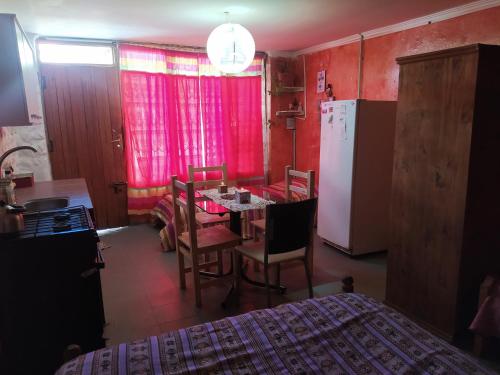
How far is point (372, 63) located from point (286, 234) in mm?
2542

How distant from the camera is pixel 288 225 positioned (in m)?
2.40

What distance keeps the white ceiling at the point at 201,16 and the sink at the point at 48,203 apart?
1.50 metres

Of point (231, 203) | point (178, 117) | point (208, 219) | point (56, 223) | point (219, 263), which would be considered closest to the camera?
point (56, 223)

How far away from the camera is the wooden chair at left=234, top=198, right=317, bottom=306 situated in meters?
2.34

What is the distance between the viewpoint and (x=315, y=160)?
5.01 metres

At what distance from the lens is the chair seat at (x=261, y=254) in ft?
8.30

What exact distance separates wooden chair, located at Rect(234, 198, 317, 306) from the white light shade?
1187 mm

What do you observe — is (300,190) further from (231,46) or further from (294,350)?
(294,350)

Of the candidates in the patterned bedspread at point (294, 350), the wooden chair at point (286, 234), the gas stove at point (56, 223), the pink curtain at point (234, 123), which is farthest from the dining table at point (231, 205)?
the pink curtain at point (234, 123)

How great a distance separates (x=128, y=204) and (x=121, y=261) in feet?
3.95

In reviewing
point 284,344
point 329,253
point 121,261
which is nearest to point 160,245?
point 121,261

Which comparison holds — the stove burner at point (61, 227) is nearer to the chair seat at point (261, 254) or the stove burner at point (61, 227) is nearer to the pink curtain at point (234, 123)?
the chair seat at point (261, 254)

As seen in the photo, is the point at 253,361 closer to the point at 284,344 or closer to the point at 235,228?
the point at 284,344

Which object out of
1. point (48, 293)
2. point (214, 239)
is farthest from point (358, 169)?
point (48, 293)
